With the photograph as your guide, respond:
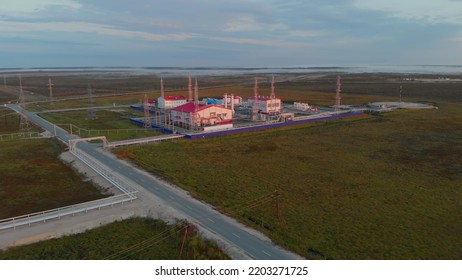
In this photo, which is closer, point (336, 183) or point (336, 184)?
point (336, 184)

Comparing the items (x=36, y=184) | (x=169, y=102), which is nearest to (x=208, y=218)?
(x=36, y=184)

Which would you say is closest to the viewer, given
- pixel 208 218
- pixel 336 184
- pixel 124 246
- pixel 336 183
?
pixel 124 246

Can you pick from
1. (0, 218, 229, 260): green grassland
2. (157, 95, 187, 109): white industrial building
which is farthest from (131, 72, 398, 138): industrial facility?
(0, 218, 229, 260): green grassland

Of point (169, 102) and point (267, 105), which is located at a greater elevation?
point (169, 102)

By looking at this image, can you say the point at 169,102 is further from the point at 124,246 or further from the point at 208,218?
the point at 124,246

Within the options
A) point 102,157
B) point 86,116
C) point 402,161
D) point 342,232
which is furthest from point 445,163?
point 86,116

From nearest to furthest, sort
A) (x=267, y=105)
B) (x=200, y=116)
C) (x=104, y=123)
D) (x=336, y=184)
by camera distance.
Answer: (x=336, y=184)
(x=200, y=116)
(x=104, y=123)
(x=267, y=105)
